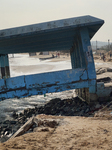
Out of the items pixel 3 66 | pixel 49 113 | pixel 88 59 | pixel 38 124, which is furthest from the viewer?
pixel 3 66

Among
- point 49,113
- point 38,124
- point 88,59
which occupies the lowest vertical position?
point 49,113

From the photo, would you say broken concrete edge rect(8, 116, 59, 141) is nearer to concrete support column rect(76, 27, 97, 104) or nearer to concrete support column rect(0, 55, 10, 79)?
concrete support column rect(76, 27, 97, 104)

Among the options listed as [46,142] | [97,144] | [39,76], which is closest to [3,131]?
[39,76]

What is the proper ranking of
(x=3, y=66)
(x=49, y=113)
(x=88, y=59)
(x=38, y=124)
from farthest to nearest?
(x=3, y=66), (x=49, y=113), (x=88, y=59), (x=38, y=124)

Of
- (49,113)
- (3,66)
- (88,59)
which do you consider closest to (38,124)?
(49,113)

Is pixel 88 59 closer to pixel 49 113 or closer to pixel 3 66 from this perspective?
pixel 49 113

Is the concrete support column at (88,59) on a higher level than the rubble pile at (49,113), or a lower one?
higher

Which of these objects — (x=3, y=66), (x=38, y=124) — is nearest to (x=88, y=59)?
(x=38, y=124)

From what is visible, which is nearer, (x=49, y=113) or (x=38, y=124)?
(x=38, y=124)

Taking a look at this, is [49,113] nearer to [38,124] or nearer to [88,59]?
[88,59]

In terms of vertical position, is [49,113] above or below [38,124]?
below

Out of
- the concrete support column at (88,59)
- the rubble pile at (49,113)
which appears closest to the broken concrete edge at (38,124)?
the rubble pile at (49,113)

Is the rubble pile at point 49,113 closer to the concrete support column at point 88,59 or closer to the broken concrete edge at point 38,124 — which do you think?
→ the concrete support column at point 88,59

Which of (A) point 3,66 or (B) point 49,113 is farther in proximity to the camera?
(A) point 3,66
